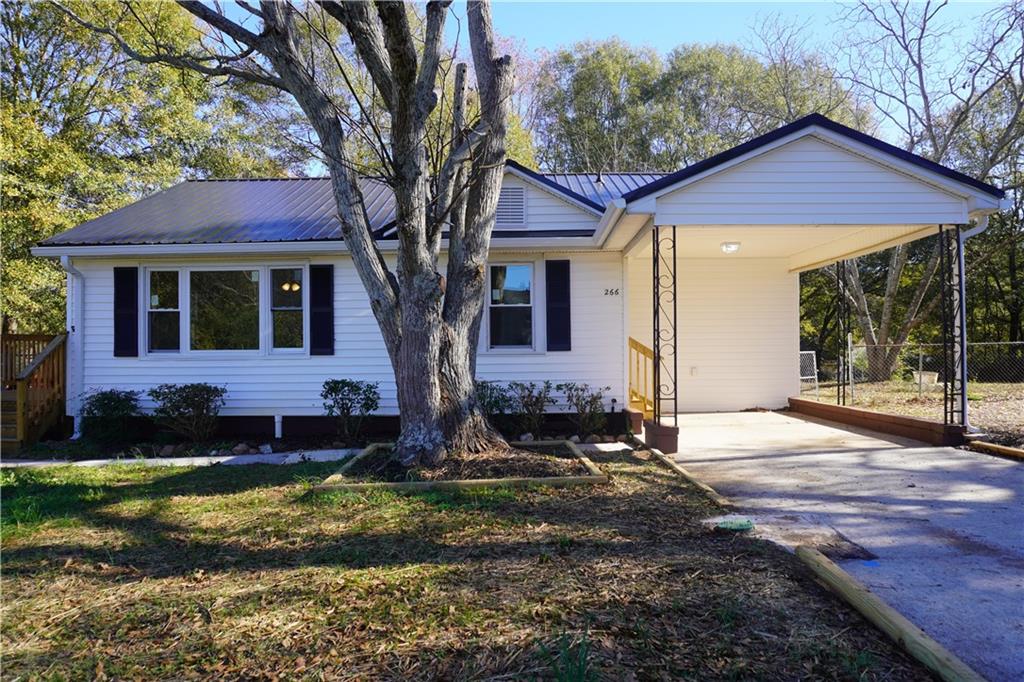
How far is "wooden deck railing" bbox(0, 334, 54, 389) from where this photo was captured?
361 inches

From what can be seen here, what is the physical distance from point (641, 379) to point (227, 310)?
6.81 meters

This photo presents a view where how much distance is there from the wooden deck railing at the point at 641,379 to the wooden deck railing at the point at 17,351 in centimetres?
928

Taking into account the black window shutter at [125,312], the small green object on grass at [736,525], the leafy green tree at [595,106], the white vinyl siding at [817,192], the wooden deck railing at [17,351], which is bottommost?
the small green object on grass at [736,525]

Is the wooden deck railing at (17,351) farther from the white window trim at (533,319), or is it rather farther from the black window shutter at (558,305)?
the black window shutter at (558,305)

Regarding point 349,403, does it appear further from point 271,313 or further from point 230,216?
point 230,216

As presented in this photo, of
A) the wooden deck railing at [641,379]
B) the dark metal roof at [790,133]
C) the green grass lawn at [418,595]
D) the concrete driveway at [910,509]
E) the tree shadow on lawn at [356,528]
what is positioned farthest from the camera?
the wooden deck railing at [641,379]

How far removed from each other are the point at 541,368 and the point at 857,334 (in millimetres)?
21588

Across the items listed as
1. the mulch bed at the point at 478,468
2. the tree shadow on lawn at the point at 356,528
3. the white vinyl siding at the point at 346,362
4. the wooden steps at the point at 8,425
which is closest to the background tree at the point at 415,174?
the mulch bed at the point at 478,468

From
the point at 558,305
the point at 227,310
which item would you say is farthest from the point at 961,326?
the point at 227,310

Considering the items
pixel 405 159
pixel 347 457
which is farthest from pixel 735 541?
pixel 347 457

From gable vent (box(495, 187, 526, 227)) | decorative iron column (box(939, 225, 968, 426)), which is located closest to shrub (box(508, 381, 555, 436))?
gable vent (box(495, 187, 526, 227))

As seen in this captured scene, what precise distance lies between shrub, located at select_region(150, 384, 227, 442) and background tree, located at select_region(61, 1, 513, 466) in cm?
417

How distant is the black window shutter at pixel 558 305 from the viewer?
29.3 ft

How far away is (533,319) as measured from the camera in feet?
29.6
